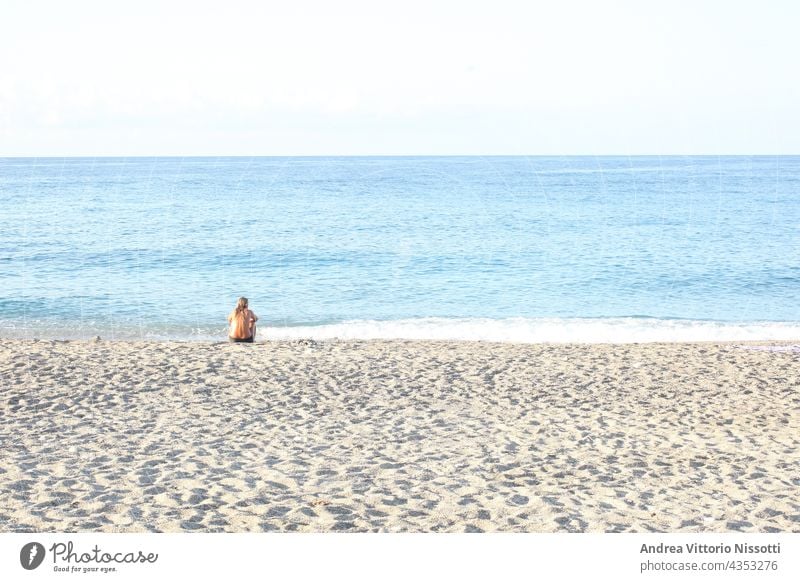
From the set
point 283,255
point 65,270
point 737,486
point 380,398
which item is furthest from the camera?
point 283,255

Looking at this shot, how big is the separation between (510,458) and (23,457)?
15.3 feet

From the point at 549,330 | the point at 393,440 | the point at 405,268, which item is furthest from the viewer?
the point at 405,268

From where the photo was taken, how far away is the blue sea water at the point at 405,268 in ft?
61.0

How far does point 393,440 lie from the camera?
28.4 feet

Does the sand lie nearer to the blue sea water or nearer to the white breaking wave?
the white breaking wave

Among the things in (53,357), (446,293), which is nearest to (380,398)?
(53,357)

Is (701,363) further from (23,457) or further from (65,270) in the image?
(65,270)

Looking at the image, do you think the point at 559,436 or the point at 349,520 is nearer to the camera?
the point at 349,520

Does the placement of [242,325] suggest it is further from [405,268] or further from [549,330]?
[405,268]

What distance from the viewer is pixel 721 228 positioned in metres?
39.6

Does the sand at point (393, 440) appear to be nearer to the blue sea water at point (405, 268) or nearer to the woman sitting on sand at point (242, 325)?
the woman sitting on sand at point (242, 325)

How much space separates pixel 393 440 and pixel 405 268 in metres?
18.8

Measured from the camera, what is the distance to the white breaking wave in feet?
55.7

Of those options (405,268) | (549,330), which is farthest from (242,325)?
(405,268)
